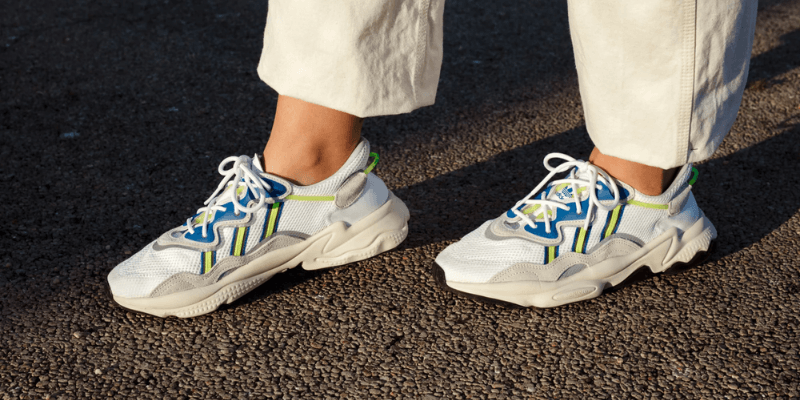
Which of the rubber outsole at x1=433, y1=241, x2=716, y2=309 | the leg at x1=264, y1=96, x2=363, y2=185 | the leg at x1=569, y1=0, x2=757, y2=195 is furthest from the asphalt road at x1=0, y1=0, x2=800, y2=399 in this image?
the leg at x1=569, y1=0, x2=757, y2=195

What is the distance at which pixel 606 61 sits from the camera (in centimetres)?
126

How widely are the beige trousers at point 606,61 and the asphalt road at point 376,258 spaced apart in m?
0.36

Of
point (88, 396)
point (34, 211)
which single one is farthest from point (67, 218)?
point (88, 396)

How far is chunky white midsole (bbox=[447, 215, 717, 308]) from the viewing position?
4.57ft

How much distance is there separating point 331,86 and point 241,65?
1.47 meters

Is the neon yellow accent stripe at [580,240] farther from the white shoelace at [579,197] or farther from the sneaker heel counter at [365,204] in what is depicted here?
the sneaker heel counter at [365,204]

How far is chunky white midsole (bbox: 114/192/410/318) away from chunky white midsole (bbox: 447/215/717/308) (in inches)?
8.0

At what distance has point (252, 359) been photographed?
4.22ft

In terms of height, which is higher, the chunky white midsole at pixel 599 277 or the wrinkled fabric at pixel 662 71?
the wrinkled fabric at pixel 662 71

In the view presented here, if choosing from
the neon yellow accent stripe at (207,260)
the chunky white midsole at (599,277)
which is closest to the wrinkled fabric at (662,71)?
the chunky white midsole at (599,277)

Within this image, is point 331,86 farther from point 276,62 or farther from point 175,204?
point 175,204

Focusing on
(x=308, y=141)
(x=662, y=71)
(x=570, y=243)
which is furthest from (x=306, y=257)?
(x=662, y=71)
